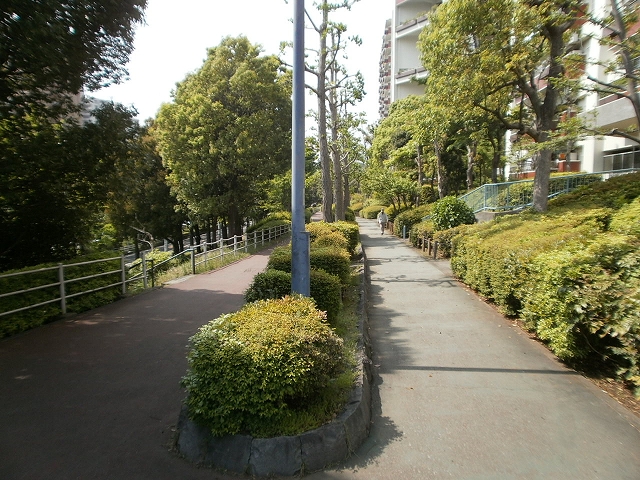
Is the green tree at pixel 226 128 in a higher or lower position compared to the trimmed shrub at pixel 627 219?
higher

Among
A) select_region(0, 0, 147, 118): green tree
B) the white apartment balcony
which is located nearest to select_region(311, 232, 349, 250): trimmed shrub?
select_region(0, 0, 147, 118): green tree

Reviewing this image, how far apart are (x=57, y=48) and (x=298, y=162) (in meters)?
4.43

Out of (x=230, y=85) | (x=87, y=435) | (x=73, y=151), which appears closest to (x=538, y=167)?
(x=73, y=151)

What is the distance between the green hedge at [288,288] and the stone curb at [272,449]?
2145 mm

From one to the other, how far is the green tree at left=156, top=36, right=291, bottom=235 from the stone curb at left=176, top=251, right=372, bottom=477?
2030cm

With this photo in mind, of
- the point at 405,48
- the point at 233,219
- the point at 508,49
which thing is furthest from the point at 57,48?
the point at 405,48

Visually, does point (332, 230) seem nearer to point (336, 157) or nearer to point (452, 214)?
point (452, 214)

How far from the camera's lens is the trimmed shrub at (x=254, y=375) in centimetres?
304

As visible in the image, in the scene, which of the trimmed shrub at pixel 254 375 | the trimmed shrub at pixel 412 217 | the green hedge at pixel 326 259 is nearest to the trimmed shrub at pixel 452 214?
the trimmed shrub at pixel 412 217

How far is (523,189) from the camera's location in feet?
55.1

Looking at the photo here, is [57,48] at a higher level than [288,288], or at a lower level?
higher

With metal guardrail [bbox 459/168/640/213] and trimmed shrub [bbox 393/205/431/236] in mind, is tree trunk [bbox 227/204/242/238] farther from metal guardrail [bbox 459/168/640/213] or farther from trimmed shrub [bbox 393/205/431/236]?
metal guardrail [bbox 459/168/640/213]

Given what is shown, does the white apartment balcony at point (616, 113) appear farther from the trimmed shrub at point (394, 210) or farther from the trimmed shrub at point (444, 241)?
the trimmed shrub at point (394, 210)

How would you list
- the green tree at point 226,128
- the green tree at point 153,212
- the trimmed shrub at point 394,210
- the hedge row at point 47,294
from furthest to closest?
the trimmed shrub at point 394,210
the green tree at point 153,212
the green tree at point 226,128
the hedge row at point 47,294
